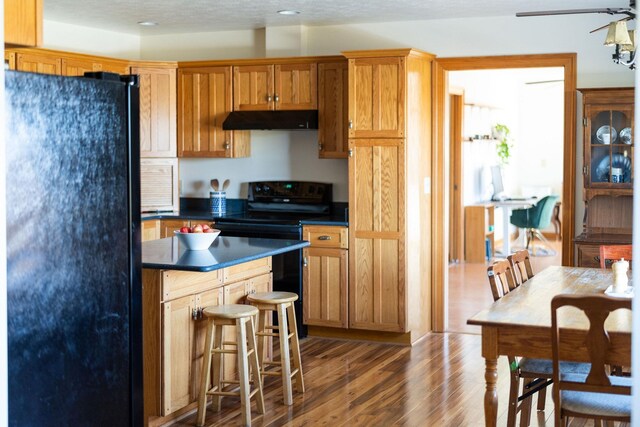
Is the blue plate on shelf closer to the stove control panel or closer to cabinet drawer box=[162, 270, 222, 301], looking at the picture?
the stove control panel

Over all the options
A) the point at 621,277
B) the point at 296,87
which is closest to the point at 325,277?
the point at 296,87

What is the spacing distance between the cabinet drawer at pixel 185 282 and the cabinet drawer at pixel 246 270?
0.31 ft

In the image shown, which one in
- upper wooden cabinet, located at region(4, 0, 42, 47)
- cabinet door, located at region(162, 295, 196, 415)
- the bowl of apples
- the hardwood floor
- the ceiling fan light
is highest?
the ceiling fan light

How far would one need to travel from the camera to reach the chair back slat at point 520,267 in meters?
4.46

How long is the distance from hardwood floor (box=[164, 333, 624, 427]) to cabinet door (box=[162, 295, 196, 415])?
154mm

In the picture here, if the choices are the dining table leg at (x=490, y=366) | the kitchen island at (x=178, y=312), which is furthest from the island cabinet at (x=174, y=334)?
the dining table leg at (x=490, y=366)

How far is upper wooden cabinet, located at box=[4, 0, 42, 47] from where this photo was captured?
2148 millimetres

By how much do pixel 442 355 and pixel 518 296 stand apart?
6.54ft

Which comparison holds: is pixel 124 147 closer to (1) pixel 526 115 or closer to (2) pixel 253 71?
(2) pixel 253 71

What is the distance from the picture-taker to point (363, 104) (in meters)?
6.12

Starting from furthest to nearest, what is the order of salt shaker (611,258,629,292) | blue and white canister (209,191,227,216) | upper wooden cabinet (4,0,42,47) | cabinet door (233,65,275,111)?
blue and white canister (209,191,227,216)
cabinet door (233,65,275,111)
salt shaker (611,258,629,292)
upper wooden cabinet (4,0,42,47)

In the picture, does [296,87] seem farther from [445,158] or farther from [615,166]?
[615,166]

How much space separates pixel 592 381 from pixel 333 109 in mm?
3697

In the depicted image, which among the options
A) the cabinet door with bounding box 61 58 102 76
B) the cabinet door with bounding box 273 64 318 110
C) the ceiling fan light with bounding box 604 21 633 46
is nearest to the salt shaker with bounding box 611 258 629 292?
the ceiling fan light with bounding box 604 21 633 46
